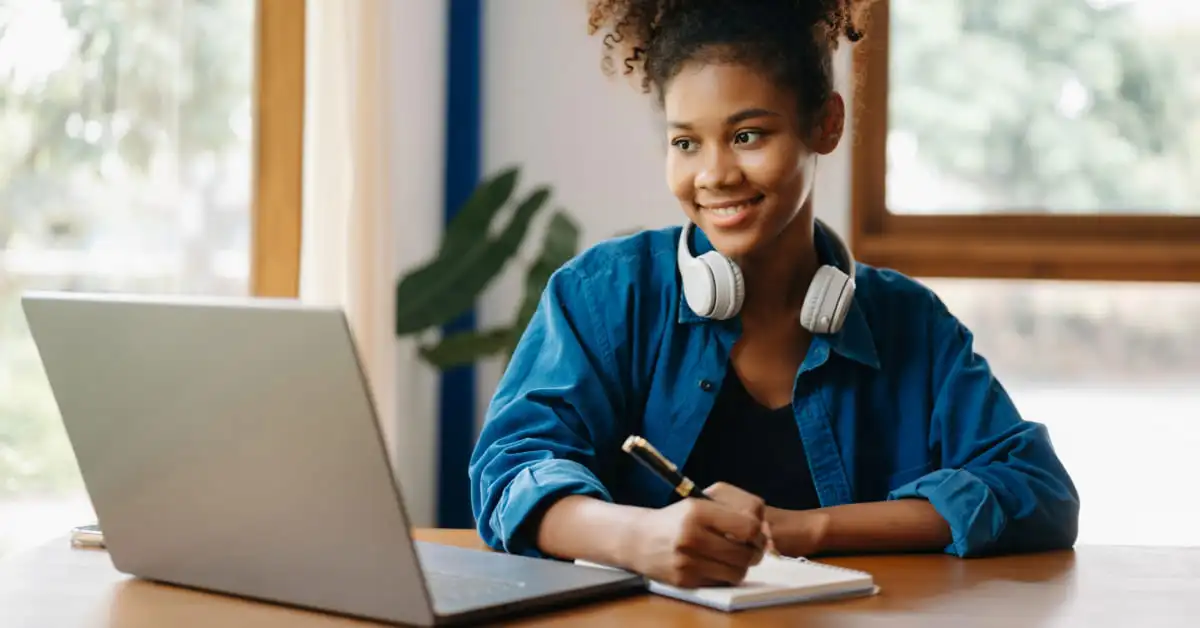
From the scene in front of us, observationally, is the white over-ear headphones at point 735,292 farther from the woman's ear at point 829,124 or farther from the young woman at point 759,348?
the woman's ear at point 829,124

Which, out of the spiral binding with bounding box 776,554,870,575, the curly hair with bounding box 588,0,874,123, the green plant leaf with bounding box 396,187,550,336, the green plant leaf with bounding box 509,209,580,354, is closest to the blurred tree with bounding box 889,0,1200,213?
the green plant leaf with bounding box 509,209,580,354

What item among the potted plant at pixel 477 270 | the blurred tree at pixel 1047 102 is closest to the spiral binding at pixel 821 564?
the potted plant at pixel 477 270

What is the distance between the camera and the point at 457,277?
3.29m

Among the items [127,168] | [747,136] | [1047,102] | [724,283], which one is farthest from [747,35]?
[1047,102]

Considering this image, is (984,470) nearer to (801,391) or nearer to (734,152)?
(801,391)

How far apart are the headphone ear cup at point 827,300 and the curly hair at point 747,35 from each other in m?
0.18

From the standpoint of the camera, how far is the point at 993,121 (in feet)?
11.5

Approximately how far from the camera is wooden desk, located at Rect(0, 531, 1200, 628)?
0.98m

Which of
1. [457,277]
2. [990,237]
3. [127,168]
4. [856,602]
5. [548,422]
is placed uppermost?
[127,168]

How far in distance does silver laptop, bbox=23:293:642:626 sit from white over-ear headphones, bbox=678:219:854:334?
0.44m

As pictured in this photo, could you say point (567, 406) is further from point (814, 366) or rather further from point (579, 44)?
point (579, 44)

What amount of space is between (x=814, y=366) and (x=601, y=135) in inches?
85.9

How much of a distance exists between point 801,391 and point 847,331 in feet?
0.29

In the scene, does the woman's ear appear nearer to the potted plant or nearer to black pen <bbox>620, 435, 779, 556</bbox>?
black pen <bbox>620, 435, 779, 556</bbox>
